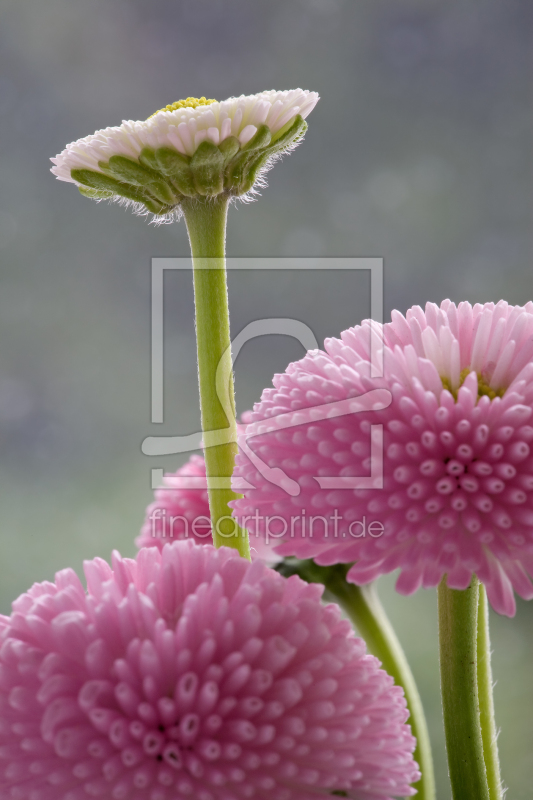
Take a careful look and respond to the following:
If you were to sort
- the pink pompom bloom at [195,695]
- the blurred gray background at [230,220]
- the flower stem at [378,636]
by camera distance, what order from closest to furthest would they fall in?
1. the pink pompom bloom at [195,695]
2. the flower stem at [378,636]
3. the blurred gray background at [230,220]

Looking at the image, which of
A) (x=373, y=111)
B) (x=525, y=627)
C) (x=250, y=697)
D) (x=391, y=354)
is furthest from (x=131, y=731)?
(x=373, y=111)

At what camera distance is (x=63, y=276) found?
3.42 ft

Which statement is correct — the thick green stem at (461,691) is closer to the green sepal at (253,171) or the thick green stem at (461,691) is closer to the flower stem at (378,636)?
the flower stem at (378,636)

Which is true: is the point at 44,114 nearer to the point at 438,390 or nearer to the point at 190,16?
the point at 190,16

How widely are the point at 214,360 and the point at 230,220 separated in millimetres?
745

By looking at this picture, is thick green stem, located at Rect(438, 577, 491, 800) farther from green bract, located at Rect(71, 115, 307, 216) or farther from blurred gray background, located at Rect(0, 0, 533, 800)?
blurred gray background, located at Rect(0, 0, 533, 800)

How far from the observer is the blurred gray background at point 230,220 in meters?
1.00

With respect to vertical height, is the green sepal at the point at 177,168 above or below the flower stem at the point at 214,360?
above

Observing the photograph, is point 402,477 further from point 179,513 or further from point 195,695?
point 179,513

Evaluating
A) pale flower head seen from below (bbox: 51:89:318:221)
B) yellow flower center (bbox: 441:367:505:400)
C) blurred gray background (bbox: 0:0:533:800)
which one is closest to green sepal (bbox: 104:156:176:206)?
pale flower head seen from below (bbox: 51:89:318:221)

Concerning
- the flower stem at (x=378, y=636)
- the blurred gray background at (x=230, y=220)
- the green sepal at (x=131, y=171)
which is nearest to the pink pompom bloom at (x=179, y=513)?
the flower stem at (x=378, y=636)

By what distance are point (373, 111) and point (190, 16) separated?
0.88 feet

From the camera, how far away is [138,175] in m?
0.29

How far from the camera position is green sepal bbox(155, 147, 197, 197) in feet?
0.92
